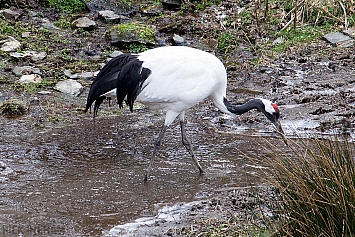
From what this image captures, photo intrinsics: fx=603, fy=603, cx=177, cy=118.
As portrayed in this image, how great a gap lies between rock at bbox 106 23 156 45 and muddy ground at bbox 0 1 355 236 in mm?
182

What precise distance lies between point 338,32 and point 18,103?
215 inches

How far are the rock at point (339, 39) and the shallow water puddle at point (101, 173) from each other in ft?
11.0

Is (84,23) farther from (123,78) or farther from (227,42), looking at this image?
(123,78)

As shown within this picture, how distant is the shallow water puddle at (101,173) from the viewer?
526cm

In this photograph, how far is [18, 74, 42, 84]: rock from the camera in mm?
8961

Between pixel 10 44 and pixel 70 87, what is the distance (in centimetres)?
179

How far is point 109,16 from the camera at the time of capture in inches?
462

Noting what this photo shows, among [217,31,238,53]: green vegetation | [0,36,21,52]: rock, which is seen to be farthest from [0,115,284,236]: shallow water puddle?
[217,31,238,53]: green vegetation

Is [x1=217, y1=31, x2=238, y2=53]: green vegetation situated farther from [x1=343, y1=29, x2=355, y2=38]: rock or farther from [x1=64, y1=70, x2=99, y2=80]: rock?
[x1=64, y1=70, x2=99, y2=80]: rock

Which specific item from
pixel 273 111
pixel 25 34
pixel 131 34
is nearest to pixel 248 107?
pixel 273 111

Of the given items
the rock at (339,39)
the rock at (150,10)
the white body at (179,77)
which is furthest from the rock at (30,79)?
the rock at (339,39)

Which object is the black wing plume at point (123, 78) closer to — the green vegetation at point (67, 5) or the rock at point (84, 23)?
the rock at point (84, 23)

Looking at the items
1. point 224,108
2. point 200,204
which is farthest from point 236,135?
point 200,204

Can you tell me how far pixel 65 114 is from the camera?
8.16 m
